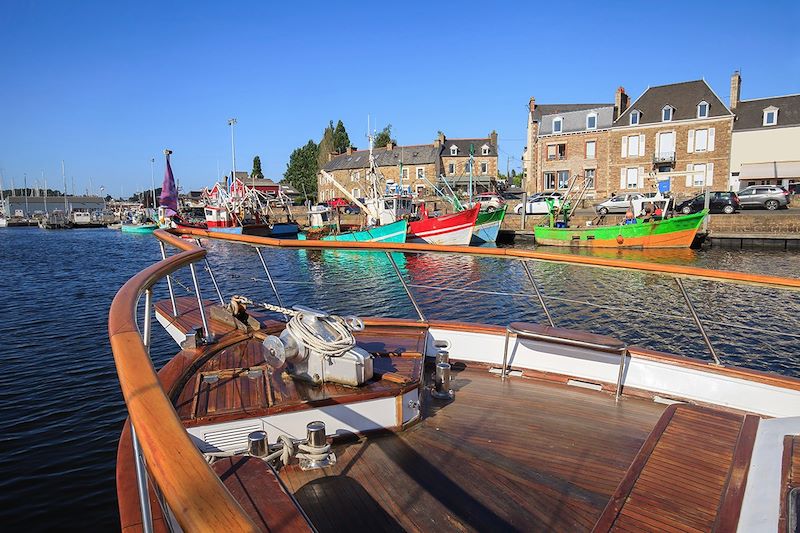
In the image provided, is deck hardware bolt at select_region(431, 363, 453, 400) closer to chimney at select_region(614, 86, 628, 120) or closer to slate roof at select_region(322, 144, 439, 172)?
chimney at select_region(614, 86, 628, 120)

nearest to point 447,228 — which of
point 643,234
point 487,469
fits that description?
point 643,234

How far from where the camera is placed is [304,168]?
81312mm

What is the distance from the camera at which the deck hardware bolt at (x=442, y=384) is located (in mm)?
3808

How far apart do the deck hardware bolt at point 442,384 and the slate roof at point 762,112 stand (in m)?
45.7

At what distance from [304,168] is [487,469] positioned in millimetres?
81824

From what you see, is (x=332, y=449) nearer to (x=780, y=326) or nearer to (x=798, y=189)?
(x=780, y=326)

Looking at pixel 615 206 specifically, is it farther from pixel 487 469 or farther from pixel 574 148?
pixel 487 469

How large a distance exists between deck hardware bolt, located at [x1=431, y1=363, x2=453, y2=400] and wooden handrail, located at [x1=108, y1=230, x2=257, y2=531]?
2.83 meters

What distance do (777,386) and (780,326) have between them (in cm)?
1040

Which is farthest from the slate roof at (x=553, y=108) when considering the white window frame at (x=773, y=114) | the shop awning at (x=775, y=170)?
the shop awning at (x=775, y=170)

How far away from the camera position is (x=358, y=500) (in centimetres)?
257

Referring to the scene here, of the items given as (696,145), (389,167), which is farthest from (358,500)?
(389,167)

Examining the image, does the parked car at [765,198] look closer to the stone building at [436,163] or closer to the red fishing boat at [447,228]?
the red fishing boat at [447,228]

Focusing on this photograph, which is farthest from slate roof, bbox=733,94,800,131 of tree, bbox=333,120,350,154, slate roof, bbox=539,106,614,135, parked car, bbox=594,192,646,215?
tree, bbox=333,120,350,154
